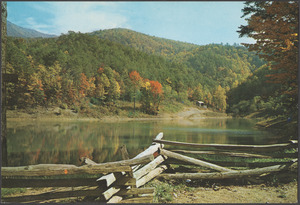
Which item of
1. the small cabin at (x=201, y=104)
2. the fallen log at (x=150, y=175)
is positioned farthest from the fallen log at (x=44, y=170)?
the small cabin at (x=201, y=104)

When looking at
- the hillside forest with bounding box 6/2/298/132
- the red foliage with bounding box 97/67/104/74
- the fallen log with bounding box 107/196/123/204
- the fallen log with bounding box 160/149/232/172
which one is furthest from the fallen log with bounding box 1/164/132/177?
the red foliage with bounding box 97/67/104/74

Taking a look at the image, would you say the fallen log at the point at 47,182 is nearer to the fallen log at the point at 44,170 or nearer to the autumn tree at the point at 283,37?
the fallen log at the point at 44,170

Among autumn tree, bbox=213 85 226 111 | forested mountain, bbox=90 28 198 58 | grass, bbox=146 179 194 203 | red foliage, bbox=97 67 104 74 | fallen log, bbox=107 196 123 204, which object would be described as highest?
forested mountain, bbox=90 28 198 58

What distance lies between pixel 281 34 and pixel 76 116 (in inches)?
1172

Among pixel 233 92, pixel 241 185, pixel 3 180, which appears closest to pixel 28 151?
pixel 3 180

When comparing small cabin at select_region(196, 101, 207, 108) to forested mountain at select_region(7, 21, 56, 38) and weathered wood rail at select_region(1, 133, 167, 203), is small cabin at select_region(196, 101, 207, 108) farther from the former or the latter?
weathered wood rail at select_region(1, 133, 167, 203)

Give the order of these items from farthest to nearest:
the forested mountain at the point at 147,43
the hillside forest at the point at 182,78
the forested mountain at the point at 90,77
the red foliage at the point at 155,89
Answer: the forested mountain at the point at 147,43 < the red foliage at the point at 155,89 < the forested mountain at the point at 90,77 < the hillside forest at the point at 182,78

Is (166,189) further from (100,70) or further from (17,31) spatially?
(100,70)

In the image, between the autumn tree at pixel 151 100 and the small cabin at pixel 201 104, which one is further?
the small cabin at pixel 201 104

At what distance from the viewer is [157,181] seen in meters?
5.60

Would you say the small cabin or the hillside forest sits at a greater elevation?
the hillside forest

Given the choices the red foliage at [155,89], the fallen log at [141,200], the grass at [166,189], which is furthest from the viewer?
the red foliage at [155,89]

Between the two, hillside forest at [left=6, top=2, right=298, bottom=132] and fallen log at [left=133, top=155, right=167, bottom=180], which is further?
hillside forest at [left=6, top=2, right=298, bottom=132]

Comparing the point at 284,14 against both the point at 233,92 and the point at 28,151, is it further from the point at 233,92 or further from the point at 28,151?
the point at 28,151
